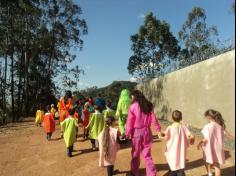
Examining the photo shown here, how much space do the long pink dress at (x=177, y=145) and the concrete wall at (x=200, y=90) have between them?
233 cm

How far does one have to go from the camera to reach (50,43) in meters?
27.9

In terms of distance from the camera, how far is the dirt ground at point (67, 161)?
26.0ft

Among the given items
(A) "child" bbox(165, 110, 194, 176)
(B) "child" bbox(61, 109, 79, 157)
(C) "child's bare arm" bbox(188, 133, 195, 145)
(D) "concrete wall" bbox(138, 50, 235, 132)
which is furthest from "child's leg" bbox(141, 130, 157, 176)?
(B) "child" bbox(61, 109, 79, 157)

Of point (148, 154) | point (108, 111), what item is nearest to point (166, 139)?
point (148, 154)

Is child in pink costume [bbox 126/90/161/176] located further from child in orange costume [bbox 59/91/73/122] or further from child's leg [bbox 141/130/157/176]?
child in orange costume [bbox 59/91/73/122]

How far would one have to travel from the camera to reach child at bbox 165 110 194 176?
250 inches

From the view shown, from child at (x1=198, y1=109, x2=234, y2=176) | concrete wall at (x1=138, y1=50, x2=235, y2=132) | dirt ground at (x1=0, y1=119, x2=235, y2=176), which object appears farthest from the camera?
concrete wall at (x1=138, y1=50, x2=235, y2=132)

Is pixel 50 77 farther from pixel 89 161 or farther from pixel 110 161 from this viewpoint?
pixel 110 161

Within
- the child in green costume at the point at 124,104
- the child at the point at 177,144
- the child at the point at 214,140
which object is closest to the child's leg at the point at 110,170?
the child at the point at 177,144

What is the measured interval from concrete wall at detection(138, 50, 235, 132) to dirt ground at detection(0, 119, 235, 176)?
5.25 ft

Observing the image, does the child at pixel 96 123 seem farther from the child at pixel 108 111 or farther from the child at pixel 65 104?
the child at pixel 65 104

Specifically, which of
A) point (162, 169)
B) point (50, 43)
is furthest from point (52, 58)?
point (162, 169)

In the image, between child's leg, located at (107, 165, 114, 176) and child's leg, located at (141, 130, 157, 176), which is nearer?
child's leg, located at (141, 130, 157, 176)

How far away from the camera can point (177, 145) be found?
6.37 meters
